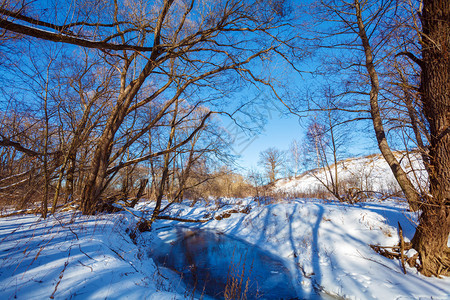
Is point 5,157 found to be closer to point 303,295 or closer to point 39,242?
point 39,242

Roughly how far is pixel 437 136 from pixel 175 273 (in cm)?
643

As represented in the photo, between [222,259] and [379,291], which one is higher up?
[379,291]

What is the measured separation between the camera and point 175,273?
5.10 meters

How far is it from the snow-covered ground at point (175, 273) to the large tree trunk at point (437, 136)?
480 mm

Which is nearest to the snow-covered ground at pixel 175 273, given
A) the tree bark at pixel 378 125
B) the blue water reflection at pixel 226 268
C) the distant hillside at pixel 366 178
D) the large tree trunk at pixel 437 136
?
A: the blue water reflection at pixel 226 268

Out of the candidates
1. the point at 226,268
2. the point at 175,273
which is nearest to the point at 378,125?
the point at 226,268

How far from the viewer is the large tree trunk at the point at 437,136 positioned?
3525 millimetres

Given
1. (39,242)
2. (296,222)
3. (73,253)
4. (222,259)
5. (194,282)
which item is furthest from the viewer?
(296,222)

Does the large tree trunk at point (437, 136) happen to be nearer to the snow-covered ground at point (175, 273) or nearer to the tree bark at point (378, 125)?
the tree bark at point (378, 125)

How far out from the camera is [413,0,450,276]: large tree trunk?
3.53 meters

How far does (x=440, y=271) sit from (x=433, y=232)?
29.7 inches

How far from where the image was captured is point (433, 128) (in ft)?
12.3

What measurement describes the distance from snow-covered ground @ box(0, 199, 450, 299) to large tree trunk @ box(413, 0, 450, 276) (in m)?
0.48

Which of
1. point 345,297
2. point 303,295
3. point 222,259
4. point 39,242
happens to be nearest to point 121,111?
point 39,242
